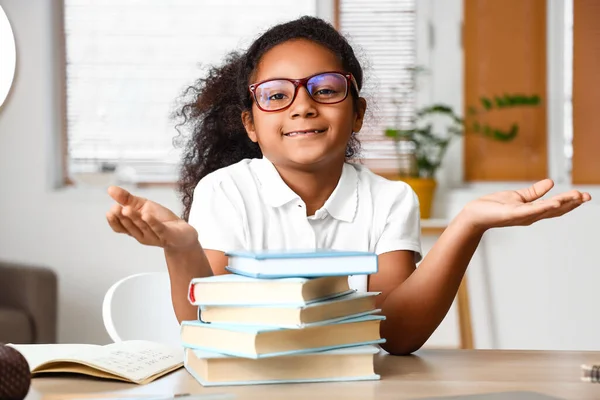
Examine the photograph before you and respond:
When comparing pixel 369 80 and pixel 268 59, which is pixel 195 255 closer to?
pixel 268 59

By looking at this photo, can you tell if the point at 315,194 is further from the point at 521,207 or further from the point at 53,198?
the point at 53,198

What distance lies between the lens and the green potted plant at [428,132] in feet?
10.5

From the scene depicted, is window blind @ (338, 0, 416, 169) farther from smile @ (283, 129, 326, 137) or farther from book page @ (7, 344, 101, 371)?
book page @ (7, 344, 101, 371)

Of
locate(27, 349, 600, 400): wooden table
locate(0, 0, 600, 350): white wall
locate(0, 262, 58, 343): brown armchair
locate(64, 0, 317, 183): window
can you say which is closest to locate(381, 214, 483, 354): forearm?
locate(27, 349, 600, 400): wooden table

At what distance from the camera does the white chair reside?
151 centimetres

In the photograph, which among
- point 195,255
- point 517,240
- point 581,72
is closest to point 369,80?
point 195,255

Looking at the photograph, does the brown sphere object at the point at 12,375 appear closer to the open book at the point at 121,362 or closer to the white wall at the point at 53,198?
the open book at the point at 121,362

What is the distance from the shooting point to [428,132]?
3.22 metres

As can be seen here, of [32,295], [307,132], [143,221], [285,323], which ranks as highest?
[307,132]

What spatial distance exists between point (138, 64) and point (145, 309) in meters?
2.24

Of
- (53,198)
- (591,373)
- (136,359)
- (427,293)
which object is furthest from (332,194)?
(53,198)

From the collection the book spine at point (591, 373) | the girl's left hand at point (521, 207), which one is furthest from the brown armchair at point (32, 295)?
the book spine at point (591, 373)

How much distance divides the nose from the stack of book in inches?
15.5

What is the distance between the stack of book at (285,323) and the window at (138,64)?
2709 mm
